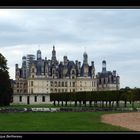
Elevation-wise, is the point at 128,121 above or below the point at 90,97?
below

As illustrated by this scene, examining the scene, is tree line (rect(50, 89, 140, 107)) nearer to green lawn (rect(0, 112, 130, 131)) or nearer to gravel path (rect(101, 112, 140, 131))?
green lawn (rect(0, 112, 130, 131))

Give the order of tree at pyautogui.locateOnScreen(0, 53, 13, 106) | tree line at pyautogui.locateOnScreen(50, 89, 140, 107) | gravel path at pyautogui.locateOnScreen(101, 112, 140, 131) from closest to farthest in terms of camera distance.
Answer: tree at pyautogui.locateOnScreen(0, 53, 13, 106)
gravel path at pyautogui.locateOnScreen(101, 112, 140, 131)
tree line at pyautogui.locateOnScreen(50, 89, 140, 107)

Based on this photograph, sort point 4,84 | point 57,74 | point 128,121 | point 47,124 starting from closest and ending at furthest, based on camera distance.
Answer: point 4,84
point 47,124
point 57,74
point 128,121

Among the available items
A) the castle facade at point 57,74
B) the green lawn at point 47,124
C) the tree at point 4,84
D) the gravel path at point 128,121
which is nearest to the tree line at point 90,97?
the castle facade at point 57,74

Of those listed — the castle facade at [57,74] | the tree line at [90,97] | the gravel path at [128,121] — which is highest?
the castle facade at [57,74]

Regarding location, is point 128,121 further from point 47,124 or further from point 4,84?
point 4,84

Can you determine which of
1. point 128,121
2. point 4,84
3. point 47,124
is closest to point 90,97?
point 128,121

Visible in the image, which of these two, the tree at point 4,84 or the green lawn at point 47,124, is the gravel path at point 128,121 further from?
the tree at point 4,84

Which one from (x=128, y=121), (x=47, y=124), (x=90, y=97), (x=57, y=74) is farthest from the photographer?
(x=90, y=97)

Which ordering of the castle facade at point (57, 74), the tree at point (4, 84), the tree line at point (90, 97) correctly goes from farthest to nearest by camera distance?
1. the tree line at point (90, 97)
2. the castle facade at point (57, 74)
3. the tree at point (4, 84)

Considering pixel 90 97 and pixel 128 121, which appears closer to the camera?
pixel 128 121

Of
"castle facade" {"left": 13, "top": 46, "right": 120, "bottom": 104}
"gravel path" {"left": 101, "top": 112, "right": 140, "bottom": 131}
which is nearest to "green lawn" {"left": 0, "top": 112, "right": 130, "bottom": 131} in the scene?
"gravel path" {"left": 101, "top": 112, "right": 140, "bottom": 131}
